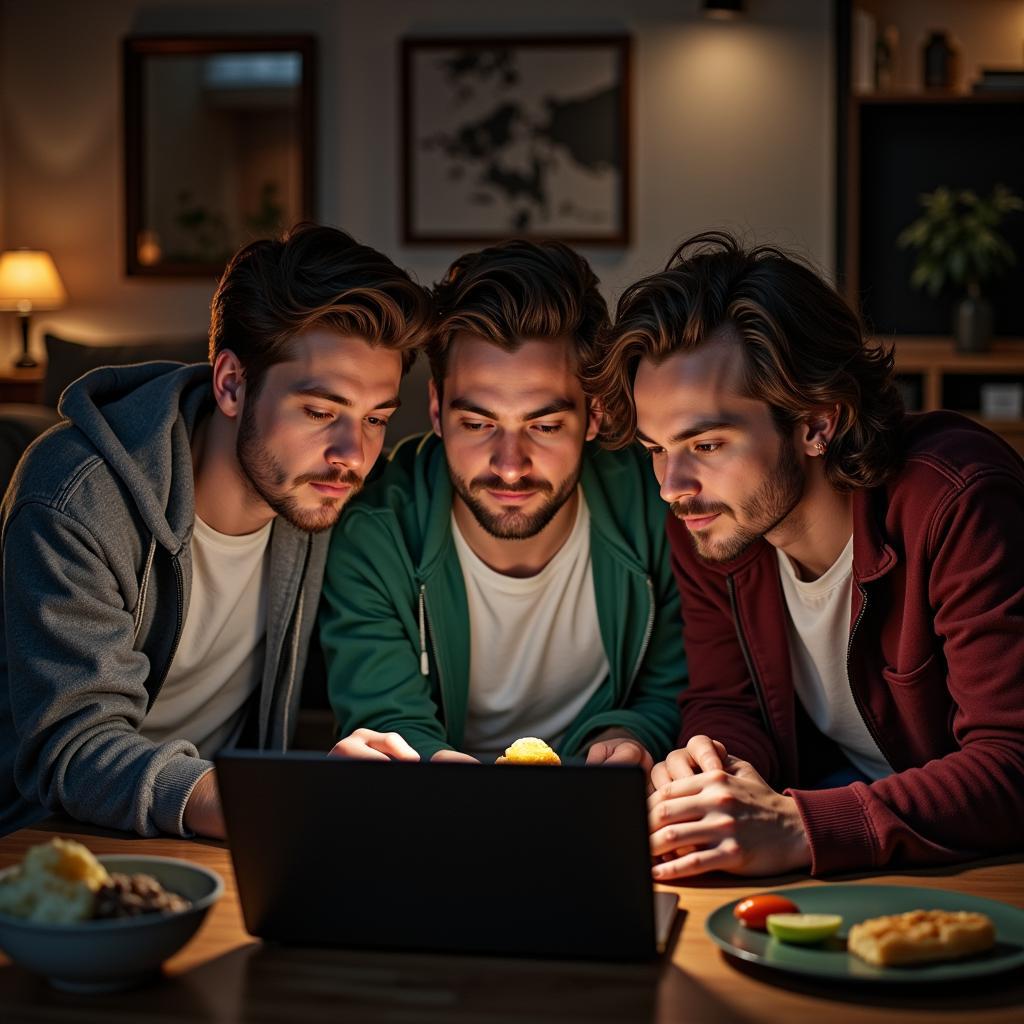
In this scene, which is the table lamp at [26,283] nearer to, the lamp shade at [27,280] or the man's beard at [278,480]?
the lamp shade at [27,280]

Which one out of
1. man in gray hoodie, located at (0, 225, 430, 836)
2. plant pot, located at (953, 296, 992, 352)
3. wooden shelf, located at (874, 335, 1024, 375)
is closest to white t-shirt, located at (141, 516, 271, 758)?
man in gray hoodie, located at (0, 225, 430, 836)

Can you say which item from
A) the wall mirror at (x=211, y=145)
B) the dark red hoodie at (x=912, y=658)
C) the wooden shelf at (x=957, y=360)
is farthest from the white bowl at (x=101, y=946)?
the wall mirror at (x=211, y=145)

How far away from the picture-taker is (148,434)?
6.35 ft

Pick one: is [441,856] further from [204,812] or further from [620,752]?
[620,752]

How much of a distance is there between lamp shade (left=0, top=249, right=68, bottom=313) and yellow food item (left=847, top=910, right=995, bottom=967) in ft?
16.9

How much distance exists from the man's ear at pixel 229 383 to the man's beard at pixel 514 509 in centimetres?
33

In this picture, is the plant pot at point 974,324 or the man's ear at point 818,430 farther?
the plant pot at point 974,324

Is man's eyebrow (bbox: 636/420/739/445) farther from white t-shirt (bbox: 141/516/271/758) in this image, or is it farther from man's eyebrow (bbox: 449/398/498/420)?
white t-shirt (bbox: 141/516/271/758)

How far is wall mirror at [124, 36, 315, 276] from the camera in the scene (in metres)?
5.73

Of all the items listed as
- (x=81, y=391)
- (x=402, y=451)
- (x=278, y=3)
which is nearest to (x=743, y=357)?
(x=402, y=451)

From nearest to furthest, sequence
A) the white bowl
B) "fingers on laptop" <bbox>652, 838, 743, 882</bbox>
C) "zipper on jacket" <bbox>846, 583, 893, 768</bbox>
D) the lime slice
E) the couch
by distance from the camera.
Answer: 1. the white bowl
2. the lime slice
3. "fingers on laptop" <bbox>652, 838, 743, 882</bbox>
4. "zipper on jacket" <bbox>846, 583, 893, 768</bbox>
5. the couch

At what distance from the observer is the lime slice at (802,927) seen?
1159 millimetres

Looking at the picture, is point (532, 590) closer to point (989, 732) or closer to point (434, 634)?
point (434, 634)

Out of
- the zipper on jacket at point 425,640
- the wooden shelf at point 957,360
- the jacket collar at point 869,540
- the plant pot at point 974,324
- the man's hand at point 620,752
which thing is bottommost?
the man's hand at point 620,752
